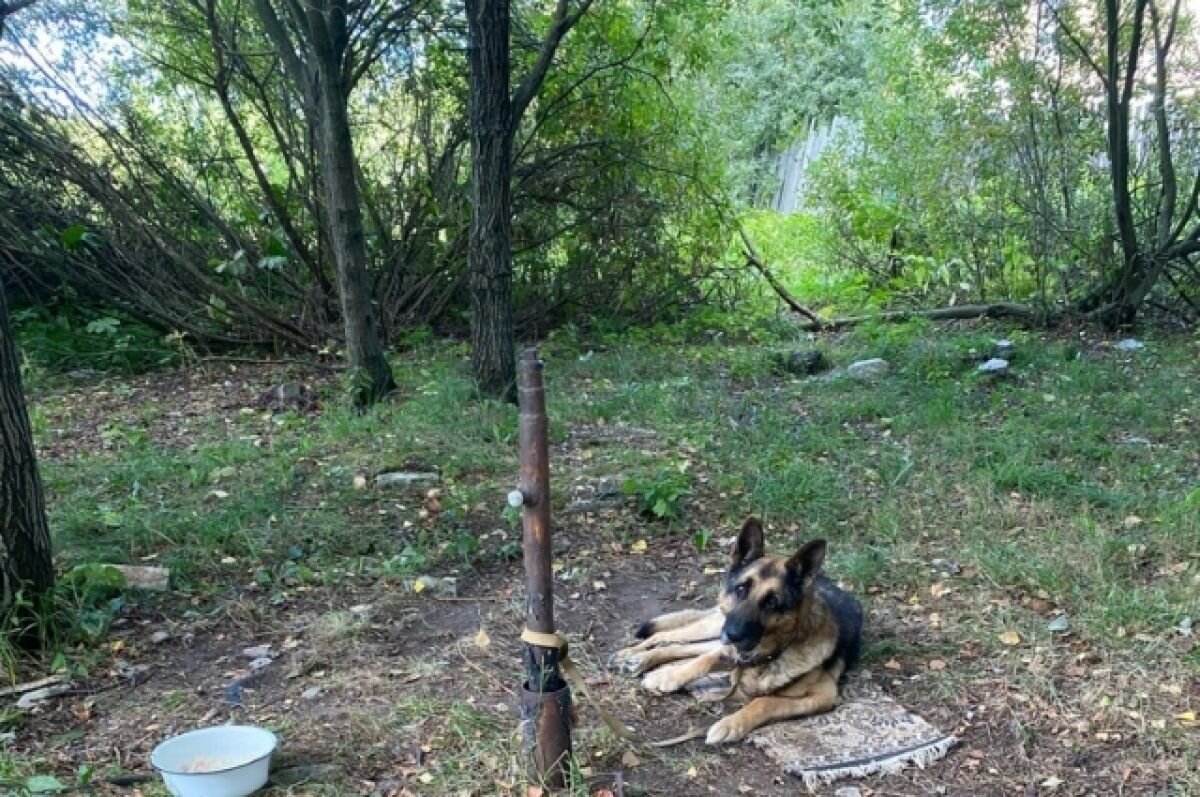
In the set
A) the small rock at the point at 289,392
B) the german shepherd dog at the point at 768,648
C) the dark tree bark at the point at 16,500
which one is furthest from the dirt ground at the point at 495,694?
the small rock at the point at 289,392

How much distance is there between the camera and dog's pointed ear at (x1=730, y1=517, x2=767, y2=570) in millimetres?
3250

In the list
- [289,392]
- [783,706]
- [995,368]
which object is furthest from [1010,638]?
[289,392]

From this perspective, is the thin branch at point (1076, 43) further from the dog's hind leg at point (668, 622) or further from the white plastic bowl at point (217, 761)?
the white plastic bowl at point (217, 761)

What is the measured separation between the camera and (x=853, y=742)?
115 inches

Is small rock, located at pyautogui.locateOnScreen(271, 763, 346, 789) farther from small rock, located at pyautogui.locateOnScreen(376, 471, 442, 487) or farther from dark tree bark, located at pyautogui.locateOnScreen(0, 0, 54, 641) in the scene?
small rock, located at pyautogui.locateOnScreen(376, 471, 442, 487)

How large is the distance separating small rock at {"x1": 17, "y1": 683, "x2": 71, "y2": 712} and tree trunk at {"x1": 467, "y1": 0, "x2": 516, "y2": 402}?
3818 mm

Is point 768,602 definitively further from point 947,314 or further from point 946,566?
point 947,314

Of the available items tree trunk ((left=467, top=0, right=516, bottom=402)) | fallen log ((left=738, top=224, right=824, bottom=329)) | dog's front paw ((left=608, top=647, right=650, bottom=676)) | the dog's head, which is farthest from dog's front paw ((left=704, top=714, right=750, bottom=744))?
fallen log ((left=738, top=224, right=824, bottom=329))

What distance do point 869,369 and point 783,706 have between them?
5.21 meters

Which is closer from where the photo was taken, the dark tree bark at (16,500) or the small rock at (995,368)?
the dark tree bark at (16,500)

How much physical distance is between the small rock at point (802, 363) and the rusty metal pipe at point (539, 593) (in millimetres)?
5958

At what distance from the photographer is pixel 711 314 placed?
34.6 feet

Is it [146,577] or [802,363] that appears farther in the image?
[802,363]

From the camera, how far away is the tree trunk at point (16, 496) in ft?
10.6
